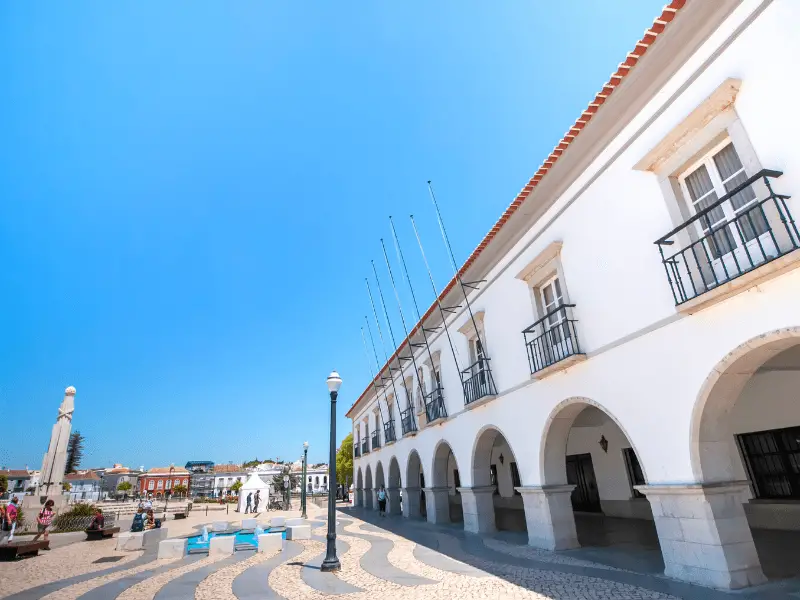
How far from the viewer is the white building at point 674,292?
16.3 feet

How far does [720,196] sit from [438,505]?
13283mm

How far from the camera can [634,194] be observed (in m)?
6.75

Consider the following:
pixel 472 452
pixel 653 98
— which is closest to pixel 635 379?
pixel 653 98

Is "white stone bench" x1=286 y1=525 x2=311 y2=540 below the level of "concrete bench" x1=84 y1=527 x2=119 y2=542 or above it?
below

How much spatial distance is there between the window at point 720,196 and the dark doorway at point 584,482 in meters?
10.00

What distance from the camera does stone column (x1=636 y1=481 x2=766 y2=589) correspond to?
17.4 feet

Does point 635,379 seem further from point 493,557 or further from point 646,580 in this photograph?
point 493,557

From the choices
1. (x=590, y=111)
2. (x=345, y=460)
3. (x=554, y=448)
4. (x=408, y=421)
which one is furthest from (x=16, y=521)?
(x=345, y=460)

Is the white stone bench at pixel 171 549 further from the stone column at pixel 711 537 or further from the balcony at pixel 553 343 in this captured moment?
the stone column at pixel 711 537

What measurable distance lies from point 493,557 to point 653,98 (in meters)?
8.56

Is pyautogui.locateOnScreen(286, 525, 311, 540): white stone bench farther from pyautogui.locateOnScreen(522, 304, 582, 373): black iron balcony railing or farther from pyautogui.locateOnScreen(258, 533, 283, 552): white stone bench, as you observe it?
pyautogui.locateOnScreen(522, 304, 582, 373): black iron balcony railing

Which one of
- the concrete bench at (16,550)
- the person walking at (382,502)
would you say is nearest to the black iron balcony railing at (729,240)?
the concrete bench at (16,550)

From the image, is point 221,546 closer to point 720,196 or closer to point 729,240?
point 729,240

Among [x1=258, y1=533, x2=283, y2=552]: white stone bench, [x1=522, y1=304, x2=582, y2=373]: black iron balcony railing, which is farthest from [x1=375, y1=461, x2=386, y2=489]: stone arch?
[x1=522, y1=304, x2=582, y2=373]: black iron balcony railing
